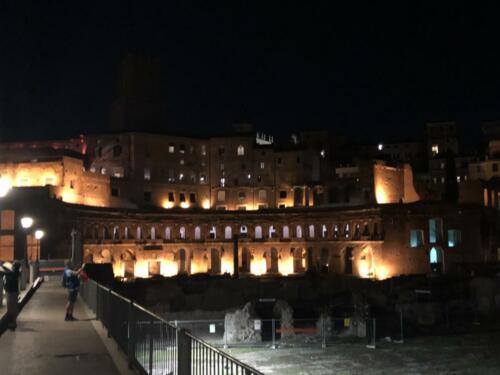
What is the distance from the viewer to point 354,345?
33.0 meters

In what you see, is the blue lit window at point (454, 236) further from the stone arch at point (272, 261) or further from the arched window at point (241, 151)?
the arched window at point (241, 151)

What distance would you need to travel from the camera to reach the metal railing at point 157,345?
7.67 metres

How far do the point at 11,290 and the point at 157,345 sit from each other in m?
6.28

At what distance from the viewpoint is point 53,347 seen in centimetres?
1359

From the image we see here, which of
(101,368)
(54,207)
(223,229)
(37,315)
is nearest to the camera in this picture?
(101,368)

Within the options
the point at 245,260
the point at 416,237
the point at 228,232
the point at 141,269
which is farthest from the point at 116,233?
the point at 416,237

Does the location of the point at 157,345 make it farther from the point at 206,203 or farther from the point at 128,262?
the point at 206,203

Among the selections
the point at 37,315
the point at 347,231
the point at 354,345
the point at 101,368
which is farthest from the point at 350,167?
the point at 101,368

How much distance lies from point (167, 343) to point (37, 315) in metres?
10.6

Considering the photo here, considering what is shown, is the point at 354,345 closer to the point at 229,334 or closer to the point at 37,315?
the point at 229,334

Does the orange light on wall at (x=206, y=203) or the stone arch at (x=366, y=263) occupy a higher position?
the orange light on wall at (x=206, y=203)

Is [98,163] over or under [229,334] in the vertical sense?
over

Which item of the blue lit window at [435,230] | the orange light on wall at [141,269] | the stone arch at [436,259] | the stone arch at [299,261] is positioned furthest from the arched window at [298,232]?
the orange light on wall at [141,269]

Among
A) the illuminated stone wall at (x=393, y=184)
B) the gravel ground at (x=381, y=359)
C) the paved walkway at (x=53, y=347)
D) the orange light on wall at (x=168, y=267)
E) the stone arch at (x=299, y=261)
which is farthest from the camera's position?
the stone arch at (x=299, y=261)
